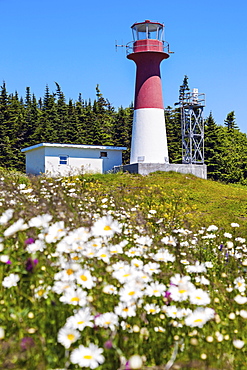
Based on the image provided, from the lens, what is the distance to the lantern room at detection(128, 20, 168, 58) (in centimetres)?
2616

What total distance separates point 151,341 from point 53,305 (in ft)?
2.31

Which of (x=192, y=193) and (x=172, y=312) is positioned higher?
(x=172, y=312)

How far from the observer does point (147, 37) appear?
26.3 m

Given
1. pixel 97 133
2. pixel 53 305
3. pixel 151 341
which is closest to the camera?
pixel 53 305

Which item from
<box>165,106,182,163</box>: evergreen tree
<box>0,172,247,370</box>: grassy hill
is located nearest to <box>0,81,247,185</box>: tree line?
<box>165,106,182,163</box>: evergreen tree

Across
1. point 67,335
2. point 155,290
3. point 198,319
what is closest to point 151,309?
point 155,290

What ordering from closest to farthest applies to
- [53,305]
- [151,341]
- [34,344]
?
[34,344] → [53,305] → [151,341]

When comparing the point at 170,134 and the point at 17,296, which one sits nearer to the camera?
the point at 17,296

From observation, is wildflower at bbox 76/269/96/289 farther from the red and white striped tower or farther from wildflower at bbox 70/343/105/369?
the red and white striped tower

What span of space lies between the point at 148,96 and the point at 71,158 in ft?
23.8

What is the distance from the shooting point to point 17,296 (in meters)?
3.01

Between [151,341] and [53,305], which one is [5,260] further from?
[151,341]

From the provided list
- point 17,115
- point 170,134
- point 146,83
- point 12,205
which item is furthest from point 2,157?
point 12,205

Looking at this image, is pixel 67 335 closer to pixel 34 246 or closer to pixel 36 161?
pixel 34 246
